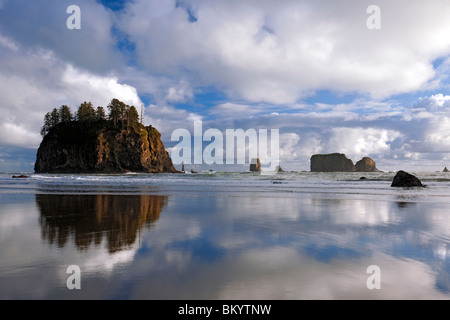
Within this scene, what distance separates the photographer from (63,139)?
82.8 m

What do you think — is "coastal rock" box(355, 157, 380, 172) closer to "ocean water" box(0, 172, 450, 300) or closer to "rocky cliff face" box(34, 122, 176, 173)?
"rocky cliff face" box(34, 122, 176, 173)

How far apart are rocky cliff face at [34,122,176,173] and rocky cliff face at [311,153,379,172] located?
110m

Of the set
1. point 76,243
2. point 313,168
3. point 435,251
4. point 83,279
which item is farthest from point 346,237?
point 313,168

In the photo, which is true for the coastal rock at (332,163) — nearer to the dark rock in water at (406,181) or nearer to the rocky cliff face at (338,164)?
the rocky cliff face at (338,164)

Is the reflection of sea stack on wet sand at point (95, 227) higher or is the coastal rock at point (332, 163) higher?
the coastal rock at point (332, 163)

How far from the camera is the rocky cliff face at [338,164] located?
5817 inches

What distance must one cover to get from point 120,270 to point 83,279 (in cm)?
43

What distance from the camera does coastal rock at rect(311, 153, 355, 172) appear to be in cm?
15725
